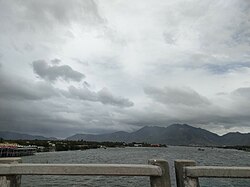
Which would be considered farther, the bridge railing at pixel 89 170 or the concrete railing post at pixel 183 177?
the concrete railing post at pixel 183 177

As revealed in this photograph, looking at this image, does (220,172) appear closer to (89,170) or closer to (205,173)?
(205,173)

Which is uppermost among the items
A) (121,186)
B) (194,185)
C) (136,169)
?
(136,169)

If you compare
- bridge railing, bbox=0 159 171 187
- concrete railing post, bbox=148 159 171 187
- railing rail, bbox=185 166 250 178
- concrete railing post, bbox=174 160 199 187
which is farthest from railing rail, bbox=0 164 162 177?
railing rail, bbox=185 166 250 178

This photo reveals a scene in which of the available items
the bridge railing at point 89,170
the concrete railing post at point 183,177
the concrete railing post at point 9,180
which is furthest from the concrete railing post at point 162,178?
the concrete railing post at point 9,180

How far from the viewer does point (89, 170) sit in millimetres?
6363

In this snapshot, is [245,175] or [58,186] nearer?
[245,175]

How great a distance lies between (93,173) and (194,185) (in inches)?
92.6

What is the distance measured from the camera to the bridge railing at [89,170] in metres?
6.34

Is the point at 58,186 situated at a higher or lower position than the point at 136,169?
lower

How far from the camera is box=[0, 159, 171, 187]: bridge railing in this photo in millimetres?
6340

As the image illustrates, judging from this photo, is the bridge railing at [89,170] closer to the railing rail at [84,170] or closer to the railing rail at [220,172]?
the railing rail at [84,170]

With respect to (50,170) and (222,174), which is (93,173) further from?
(222,174)

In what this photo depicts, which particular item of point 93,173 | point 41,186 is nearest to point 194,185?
point 93,173

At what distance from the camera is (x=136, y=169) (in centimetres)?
631
